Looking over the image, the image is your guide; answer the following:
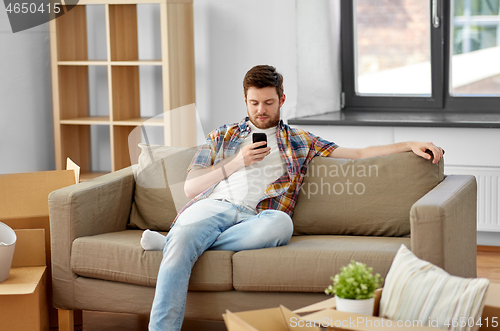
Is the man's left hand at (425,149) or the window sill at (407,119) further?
the window sill at (407,119)

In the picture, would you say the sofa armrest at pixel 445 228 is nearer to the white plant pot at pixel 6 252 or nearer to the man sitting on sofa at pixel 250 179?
the man sitting on sofa at pixel 250 179

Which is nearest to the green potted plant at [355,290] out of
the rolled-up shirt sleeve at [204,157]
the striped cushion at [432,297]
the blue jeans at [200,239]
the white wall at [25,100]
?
the striped cushion at [432,297]

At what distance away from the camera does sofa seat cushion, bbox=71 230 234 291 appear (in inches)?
86.1

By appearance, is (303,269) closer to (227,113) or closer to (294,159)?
(294,159)

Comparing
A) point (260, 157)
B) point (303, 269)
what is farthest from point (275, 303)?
point (260, 157)

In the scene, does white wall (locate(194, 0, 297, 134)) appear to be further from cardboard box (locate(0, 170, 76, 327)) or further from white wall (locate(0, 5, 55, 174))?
cardboard box (locate(0, 170, 76, 327))

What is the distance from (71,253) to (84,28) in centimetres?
208

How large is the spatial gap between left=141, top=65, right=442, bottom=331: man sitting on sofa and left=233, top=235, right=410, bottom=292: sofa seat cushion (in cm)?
7

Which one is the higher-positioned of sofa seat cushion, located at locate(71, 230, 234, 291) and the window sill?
the window sill

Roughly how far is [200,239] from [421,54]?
245 centimetres

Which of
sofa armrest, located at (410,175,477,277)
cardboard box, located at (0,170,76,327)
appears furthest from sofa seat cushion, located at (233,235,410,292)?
cardboard box, located at (0,170,76,327)

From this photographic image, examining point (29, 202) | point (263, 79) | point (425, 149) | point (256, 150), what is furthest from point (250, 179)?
point (29, 202)

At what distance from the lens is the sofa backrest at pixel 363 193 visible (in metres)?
2.42

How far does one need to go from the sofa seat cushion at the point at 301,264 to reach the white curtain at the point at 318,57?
1820 millimetres
